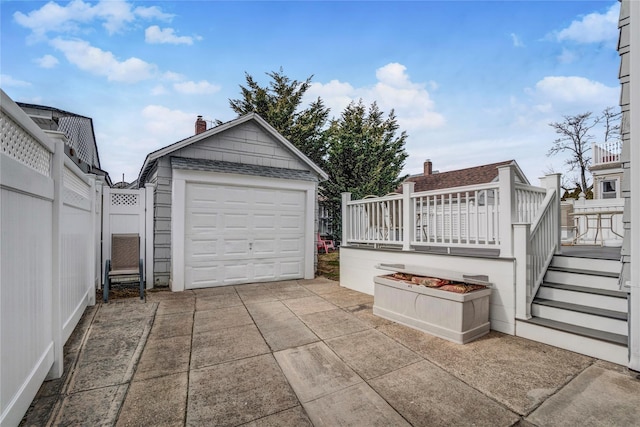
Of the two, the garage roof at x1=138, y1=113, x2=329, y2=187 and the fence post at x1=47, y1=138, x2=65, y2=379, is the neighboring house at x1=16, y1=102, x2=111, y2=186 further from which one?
the fence post at x1=47, y1=138, x2=65, y2=379

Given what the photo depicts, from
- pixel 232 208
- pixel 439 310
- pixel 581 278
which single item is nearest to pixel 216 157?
pixel 232 208

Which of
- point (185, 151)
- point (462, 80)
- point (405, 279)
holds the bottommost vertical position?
A: point (405, 279)

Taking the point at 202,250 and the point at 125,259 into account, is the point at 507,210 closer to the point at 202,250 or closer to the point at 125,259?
the point at 202,250

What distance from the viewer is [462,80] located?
313 inches

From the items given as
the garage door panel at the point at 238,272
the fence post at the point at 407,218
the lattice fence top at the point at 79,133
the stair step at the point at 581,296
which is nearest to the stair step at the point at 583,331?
the stair step at the point at 581,296

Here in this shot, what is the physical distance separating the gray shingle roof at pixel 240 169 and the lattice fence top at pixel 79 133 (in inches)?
163

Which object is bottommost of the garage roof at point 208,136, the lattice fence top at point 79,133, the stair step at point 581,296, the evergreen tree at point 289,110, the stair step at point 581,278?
the stair step at point 581,296

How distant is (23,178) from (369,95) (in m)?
12.4

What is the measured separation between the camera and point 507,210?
11.3 feet

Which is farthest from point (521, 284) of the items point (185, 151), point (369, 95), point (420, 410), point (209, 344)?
point (369, 95)

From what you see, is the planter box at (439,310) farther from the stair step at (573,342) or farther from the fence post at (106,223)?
the fence post at (106,223)

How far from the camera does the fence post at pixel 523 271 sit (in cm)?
325

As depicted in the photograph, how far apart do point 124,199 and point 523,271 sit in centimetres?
735

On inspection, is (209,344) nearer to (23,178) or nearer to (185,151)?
(23,178)
